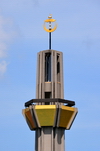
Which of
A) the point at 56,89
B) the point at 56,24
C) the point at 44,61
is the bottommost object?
the point at 56,89

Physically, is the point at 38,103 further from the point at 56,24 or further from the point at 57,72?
the point at 56,24

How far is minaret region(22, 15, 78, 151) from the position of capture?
80000mm

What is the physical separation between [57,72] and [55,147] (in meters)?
16.9

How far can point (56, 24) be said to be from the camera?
89375mm

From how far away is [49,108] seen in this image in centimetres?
7950

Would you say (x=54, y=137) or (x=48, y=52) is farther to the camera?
(x=48, y=52)

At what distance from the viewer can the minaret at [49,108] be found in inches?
3150

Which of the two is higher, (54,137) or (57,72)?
(57,72)

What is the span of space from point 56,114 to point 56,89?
20.0 feet

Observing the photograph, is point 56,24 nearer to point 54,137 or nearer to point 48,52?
point 48,52

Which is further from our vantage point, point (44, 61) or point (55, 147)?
point (44, 61)

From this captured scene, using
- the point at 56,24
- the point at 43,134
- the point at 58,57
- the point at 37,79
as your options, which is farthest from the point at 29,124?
the point at 56,24

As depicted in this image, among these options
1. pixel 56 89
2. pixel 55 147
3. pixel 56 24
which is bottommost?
pixel 55 147

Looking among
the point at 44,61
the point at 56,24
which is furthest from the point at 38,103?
the point at 56,24
